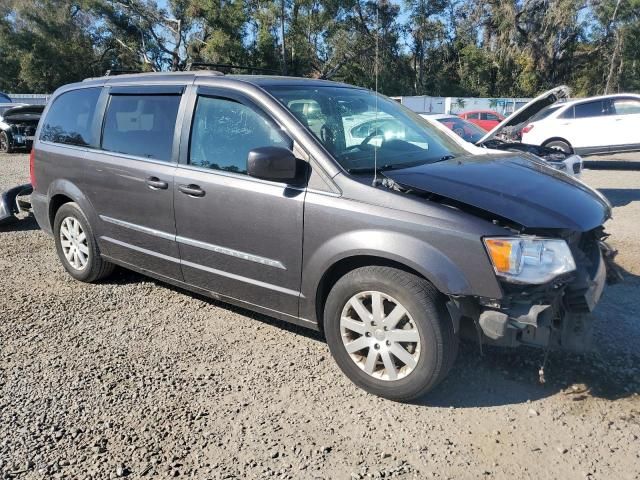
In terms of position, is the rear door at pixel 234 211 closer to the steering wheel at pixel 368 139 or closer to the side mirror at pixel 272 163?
the side mirror at pixel 272 163

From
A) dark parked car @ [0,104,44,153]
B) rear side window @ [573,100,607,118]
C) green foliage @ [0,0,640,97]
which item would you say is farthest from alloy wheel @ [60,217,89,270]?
green foliage @ [0,0,640,97]

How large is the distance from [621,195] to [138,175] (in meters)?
8.81

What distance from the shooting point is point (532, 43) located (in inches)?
1951

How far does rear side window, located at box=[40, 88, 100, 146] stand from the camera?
4703 mm

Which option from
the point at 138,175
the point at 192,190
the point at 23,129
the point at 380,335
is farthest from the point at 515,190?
the point at 23,129

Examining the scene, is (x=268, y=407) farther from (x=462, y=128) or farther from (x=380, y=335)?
(x=462, y=128)

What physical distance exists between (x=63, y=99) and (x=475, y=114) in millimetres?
22976

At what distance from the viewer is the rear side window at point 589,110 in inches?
526

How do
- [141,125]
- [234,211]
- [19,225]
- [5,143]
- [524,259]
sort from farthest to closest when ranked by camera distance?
[5,143]
[19,225]
[141,125]
[234,211]
[524,259]

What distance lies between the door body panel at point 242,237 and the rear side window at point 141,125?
367 millimetres

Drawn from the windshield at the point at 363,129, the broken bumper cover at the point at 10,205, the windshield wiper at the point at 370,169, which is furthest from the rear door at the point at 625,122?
the broken bumper cover at the point at 10,205

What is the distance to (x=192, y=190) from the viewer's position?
375cm

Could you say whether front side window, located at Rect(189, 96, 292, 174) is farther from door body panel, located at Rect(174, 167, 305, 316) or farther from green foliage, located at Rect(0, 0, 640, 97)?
green foliage, located at Rect(0, 0, 640, 97)

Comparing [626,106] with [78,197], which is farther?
[626,106]
